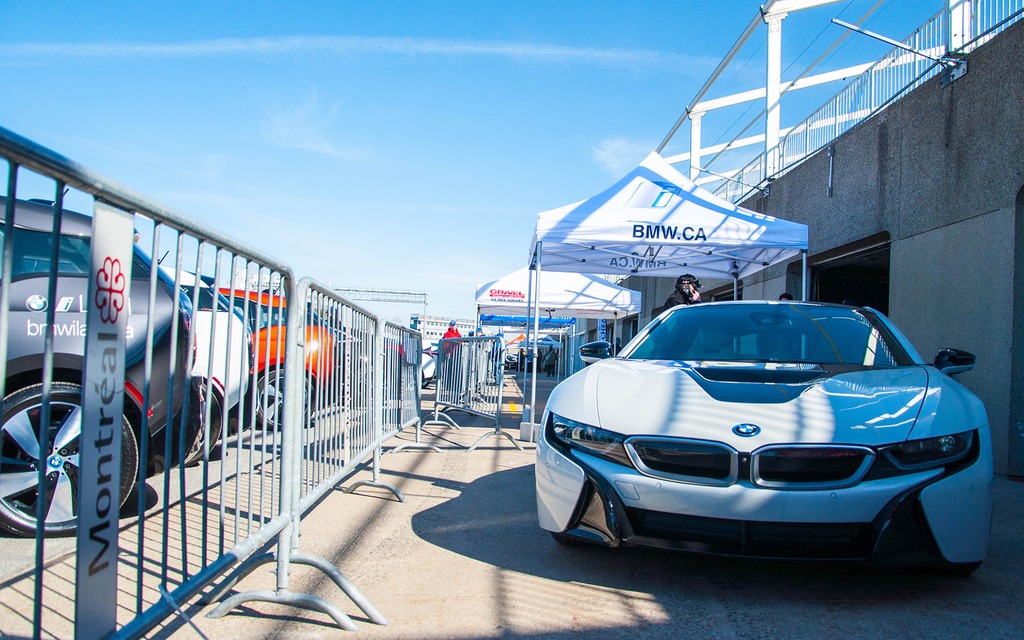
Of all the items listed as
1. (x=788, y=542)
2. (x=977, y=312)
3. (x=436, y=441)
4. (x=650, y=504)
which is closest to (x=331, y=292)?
(x=650, y=504)

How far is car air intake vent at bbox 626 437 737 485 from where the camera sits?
Answer: 286cm

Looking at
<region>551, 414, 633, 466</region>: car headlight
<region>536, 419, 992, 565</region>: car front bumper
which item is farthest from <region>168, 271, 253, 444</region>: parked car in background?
<region>536, 419, 992, 565</region>: car front bumper

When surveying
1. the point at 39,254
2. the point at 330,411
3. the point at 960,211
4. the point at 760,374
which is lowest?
the point at 330,411

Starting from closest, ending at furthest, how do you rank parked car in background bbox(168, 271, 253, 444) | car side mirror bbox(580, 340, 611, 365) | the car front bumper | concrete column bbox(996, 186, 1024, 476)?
parked car in background bbox(168, 271, 253, 444) → the car front bumper → car side mirror bbox(580, 340, 611, 365) → concrete column bbox(996, 186, 1024, 476)

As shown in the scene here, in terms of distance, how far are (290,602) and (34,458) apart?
1.58m

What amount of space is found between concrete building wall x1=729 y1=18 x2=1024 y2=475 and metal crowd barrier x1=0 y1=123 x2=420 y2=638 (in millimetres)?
5212

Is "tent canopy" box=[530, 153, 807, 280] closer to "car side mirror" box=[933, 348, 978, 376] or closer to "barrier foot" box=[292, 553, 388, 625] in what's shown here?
"car side mirror" box=[933, 348, 978, 376]

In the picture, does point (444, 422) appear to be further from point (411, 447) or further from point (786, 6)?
point (786, 6)

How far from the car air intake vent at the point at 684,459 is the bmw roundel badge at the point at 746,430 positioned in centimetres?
8

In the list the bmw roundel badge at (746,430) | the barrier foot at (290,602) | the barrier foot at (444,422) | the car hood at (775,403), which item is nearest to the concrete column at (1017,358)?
the car hood at (775,403)

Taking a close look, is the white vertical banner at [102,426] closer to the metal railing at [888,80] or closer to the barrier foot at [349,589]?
the barrier foot at [349,589]

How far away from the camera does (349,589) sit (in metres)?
2.73

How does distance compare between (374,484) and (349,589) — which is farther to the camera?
(374,484)

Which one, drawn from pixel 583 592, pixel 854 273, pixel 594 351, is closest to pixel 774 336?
pixel 594 351
